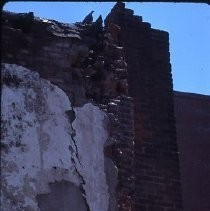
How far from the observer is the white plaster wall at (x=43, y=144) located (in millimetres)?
4238

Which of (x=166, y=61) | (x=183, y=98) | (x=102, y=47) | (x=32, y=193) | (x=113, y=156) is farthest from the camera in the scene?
(x=183, y=98)

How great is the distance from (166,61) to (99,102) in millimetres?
1301

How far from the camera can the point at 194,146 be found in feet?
47.4

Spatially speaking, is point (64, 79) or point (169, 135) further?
point (169, 135)

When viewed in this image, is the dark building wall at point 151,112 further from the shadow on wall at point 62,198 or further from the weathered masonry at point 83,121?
the shadow on wall at point 62,198

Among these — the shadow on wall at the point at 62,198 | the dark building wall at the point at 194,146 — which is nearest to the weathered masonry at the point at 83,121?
the shadow on wall at the point at 62,198

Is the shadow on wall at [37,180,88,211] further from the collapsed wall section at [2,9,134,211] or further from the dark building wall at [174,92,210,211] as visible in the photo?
the dark building wall at [174,92,210,211]

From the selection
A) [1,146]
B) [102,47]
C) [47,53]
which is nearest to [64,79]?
[47,53]

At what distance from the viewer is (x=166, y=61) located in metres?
5.93

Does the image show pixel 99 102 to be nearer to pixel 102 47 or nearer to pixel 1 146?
pixel 102 47

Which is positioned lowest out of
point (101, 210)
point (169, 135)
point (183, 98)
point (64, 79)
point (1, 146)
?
point (101, 210)

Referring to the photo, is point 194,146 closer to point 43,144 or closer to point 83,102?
point 83,102

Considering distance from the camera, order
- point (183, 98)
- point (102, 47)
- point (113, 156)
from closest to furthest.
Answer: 1. point (113, 156)
2. point (102, 47)
3. point (183, 98)

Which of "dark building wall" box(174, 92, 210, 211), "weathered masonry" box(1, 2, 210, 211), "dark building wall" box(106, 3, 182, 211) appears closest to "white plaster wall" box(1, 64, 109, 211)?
"weathered masonry" box(1, 2, 210, 211)
